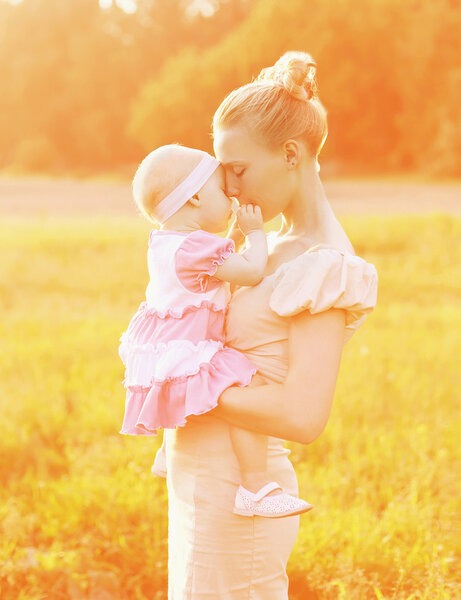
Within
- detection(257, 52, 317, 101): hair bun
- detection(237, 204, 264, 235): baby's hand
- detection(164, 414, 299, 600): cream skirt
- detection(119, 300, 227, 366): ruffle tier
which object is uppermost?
detection(257, 52, 317, 101): hair bun

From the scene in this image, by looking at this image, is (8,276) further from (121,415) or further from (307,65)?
(307,65)

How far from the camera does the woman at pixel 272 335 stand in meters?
2.05

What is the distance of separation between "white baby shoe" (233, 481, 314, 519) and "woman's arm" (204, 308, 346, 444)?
0.48 feet

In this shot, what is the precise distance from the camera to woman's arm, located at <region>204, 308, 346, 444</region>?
204 centimetres

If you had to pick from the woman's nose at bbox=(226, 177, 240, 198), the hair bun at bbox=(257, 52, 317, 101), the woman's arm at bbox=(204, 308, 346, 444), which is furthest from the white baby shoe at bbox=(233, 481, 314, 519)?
the hair bun at bbox=(257, 52, 317, 101)

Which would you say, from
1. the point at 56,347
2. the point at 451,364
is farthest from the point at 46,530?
the point at 451,364

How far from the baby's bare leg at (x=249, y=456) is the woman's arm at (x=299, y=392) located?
1.5 inches

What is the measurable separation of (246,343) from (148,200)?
433mm

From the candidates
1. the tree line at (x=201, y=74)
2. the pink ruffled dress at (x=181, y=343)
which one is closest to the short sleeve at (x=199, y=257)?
the pink ruffled dress at (x=181, y=343)

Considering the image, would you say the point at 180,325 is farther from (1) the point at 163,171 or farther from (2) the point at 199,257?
(1) the point at 163,171

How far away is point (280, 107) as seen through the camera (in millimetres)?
2061

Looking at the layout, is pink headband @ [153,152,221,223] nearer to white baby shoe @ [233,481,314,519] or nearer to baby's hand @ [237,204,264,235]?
baby's hand @ [237,204,264,235]

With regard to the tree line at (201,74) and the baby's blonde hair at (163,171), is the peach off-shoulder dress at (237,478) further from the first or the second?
the tree line at (201,74)

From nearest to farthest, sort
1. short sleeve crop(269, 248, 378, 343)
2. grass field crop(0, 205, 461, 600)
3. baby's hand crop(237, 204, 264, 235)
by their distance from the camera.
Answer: short sleeve crop(269, 248, 378, 343) < baby's hand crop(237, 204, 264, 235) < grass field crop(0, 205, 461, 600)
